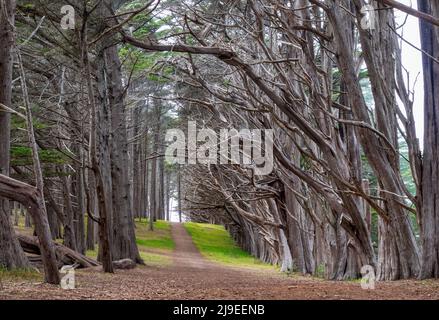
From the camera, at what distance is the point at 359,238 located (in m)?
10.7

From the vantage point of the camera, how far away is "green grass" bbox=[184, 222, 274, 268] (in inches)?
1384

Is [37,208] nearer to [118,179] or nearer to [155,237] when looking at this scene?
[118,179]

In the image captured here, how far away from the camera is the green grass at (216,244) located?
115ft

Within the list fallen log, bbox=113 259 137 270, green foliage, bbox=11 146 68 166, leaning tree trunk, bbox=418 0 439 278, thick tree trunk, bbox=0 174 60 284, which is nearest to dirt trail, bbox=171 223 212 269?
fallen log, bbox=113 259 137 270

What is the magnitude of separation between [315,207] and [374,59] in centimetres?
937

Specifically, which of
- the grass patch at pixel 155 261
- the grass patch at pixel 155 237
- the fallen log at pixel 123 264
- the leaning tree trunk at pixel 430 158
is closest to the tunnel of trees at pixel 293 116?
the leaning tree trunk at pixel 430 158

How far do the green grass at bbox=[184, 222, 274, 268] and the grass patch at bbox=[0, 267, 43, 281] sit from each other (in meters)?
23.7

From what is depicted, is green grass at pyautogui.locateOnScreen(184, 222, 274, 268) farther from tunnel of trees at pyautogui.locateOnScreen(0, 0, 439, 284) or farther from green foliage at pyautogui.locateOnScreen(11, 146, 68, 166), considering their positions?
green foliage at pyautogui.locateOnScreen(11, 146, 68, 166)

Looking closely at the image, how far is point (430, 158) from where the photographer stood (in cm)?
765
